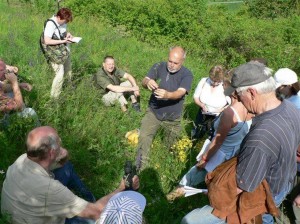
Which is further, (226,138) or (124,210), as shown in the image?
(226,138)

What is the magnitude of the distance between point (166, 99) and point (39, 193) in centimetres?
266

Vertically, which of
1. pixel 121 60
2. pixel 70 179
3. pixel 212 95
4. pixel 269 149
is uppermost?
pixel 269 149

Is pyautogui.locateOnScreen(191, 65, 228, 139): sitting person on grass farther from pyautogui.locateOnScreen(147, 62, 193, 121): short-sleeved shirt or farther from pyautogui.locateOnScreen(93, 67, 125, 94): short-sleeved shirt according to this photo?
pyautogui.locateOnScreen(93, 67, 125, 94): short-sleeved shirt

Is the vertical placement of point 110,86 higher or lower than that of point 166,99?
lower

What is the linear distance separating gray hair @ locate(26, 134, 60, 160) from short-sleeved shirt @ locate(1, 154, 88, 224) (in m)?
0.07

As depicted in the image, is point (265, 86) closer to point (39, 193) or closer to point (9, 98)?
point (39, 193)

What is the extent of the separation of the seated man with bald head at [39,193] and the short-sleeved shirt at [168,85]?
7.82 ft

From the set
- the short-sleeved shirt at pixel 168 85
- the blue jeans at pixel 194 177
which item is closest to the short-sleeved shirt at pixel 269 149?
the blue jeans at pixel 194 177

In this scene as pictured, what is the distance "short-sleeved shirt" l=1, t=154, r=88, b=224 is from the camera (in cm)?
275

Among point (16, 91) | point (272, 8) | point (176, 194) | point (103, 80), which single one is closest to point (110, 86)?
point (103, 80)

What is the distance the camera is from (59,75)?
6.06 m

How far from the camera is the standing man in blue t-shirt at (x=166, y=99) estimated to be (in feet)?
16.4

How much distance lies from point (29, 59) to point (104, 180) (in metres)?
3.15

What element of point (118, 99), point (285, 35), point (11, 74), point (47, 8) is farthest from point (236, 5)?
point (11, 74)
